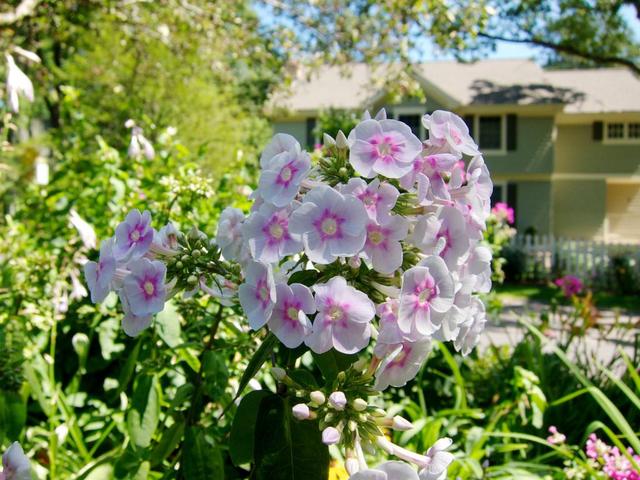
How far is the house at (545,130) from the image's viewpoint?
22062 mm

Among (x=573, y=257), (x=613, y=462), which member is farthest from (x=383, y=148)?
(x=573, y=257)

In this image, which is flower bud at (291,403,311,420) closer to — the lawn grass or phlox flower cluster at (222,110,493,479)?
phlox flower cluster at (222,110,493,479)

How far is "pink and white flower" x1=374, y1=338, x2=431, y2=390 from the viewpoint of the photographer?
1.15 meters

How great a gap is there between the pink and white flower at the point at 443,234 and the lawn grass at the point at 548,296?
11.4m

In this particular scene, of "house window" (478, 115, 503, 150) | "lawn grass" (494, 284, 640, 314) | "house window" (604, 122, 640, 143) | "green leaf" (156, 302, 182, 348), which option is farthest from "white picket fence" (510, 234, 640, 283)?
"green leaf" (156, 302, 182, 348)

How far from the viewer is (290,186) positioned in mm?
1126

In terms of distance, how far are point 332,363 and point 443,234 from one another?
1.17 ft

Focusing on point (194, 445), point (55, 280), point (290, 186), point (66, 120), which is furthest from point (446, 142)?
point (66, 120)

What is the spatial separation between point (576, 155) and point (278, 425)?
24388mm

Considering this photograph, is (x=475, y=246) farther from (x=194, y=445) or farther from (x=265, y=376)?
(x=265, y=376)

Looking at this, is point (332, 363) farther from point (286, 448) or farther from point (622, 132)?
point (622, 132)

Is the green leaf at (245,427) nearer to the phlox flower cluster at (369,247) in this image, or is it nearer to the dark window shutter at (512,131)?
the phlox flower cluster at (369,247)

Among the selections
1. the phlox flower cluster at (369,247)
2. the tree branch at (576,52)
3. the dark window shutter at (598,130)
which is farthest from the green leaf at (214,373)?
the dark window shutter at (598,130)

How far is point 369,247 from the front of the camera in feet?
3.65
